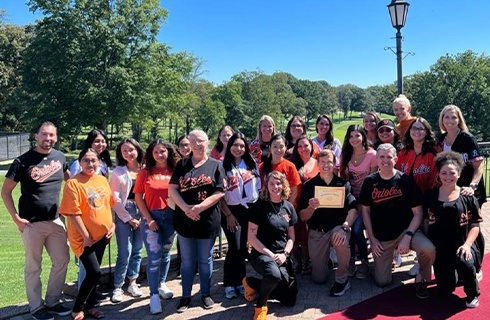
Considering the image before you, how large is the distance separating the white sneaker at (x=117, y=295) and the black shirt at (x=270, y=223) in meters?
1.75

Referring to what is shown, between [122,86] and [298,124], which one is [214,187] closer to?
[298,124]

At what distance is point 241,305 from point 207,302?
402 millimetres

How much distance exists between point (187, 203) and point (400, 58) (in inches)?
216

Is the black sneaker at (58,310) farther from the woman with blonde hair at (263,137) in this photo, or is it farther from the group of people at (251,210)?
the woman with blonde hair at (263,137)

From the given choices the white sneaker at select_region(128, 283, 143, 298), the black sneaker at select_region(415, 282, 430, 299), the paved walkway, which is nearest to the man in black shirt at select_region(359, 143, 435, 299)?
the black sneaker at select_region(415, 282, 430, 299)

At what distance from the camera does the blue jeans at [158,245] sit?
476cm

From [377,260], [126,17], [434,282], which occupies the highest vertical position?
[126,17]

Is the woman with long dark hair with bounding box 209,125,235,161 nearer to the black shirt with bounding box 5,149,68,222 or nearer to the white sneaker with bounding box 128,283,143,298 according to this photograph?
the white sneaker with bounding box 128,283,143,298

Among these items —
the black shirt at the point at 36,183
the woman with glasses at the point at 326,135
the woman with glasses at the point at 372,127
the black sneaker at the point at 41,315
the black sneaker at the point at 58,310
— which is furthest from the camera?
the woman with glasses at the point at 372,127

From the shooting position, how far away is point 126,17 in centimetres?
3325

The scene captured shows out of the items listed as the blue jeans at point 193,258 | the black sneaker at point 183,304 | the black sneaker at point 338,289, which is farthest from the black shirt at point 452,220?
the black sneaker at point 183,304

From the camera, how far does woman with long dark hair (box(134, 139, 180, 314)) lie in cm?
482

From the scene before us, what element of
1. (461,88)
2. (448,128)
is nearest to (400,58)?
(448,128)

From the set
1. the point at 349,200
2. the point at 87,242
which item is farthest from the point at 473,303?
the point at 87,242
